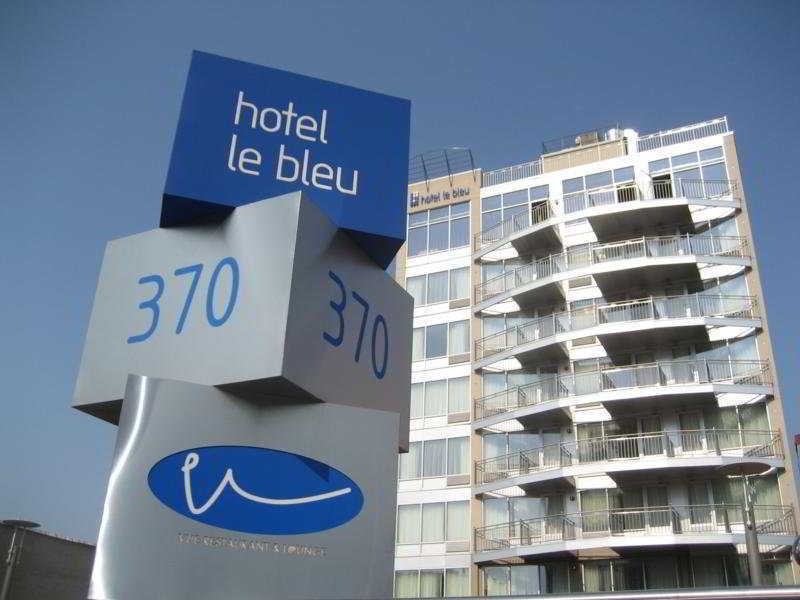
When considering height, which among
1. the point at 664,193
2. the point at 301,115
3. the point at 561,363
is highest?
the point at 664,193

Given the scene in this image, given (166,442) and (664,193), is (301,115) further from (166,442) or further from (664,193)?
(664,193)

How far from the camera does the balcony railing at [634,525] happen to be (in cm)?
2947

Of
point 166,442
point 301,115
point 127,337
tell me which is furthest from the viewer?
point 301,115

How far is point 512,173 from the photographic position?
4247 cm

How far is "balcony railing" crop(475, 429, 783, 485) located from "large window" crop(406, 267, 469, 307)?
8.92 m

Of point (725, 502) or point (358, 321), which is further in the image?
point (725, 502)

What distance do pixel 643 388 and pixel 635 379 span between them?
34.4 inches

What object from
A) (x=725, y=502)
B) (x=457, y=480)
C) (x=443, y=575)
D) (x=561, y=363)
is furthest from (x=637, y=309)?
(x=443, y=575)

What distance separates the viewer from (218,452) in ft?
19.7

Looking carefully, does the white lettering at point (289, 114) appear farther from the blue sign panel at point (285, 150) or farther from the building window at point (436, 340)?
the building window at point (436, 340)

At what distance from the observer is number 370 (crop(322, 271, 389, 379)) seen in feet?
21.8

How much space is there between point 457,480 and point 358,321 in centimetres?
3025

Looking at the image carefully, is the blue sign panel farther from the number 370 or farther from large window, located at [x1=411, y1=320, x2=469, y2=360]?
large window, located at [x1=411, y1=320, x2=469, y2=360]

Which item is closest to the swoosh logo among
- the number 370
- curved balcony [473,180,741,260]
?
the number 370
